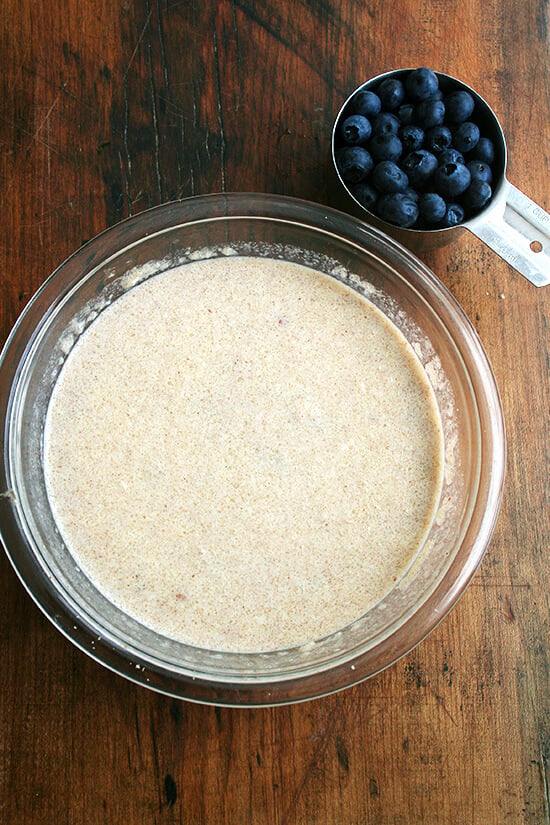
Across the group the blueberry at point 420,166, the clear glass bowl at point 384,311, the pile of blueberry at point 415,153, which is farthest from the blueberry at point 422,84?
the clear glass bowl at point 384,311

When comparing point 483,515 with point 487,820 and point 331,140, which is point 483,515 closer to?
point 487,820

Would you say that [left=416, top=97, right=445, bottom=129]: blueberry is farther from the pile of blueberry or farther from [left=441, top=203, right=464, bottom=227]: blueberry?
[left=441, top=203, right=464, bottom=227]: blueberry

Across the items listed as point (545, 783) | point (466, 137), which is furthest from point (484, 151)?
point (545, 783)

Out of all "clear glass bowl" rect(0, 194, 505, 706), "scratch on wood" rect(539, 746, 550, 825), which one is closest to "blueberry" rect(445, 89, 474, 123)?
"clear glass bowl" rect(0, 194, 505, 706)

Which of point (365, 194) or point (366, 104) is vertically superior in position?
point (366, 104)

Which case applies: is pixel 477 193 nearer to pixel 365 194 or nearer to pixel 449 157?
pixel 449 157
